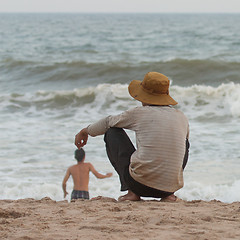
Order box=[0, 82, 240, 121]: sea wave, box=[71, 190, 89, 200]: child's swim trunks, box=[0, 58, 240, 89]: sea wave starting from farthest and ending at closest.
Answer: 1. box=[0, 58, 240, 89]: sea wave
2. box=[0, 82, 240, 121]: sea wave
3. box=[71, 190, 89, 200]: child's swim trunks

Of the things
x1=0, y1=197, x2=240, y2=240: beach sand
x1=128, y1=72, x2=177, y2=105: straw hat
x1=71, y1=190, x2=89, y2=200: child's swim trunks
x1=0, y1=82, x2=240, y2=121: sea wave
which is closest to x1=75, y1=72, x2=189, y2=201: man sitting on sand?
x1=128, y1=72, x2=177, y2=105: straw hat

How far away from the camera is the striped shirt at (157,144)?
11.3ft

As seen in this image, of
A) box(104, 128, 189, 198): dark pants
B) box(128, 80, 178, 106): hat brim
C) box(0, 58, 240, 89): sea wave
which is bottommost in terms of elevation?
box(0, 58, 240, 89): sea wave

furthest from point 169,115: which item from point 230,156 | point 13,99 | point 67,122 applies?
point 13,99

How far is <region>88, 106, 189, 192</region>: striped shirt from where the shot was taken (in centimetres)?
345

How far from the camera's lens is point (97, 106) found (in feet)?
40.3

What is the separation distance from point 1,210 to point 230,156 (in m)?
4.77

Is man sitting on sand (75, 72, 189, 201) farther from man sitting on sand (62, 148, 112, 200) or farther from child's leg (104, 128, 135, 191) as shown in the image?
man sitting on sand (62, 148, 112, 200)

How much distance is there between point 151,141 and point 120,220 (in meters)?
0.64

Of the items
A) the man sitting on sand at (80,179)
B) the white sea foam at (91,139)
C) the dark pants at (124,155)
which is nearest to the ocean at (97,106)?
the white sea foam at (91,139)

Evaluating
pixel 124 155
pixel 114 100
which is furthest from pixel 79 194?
pixel 114 100

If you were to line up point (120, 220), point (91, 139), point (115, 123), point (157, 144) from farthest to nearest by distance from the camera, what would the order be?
point (91, 139)
point (115, 123)
point (157, 144)
point (120, 220)

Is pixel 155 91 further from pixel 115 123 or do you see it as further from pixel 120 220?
pixel 120 220

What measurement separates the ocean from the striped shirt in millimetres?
2482
